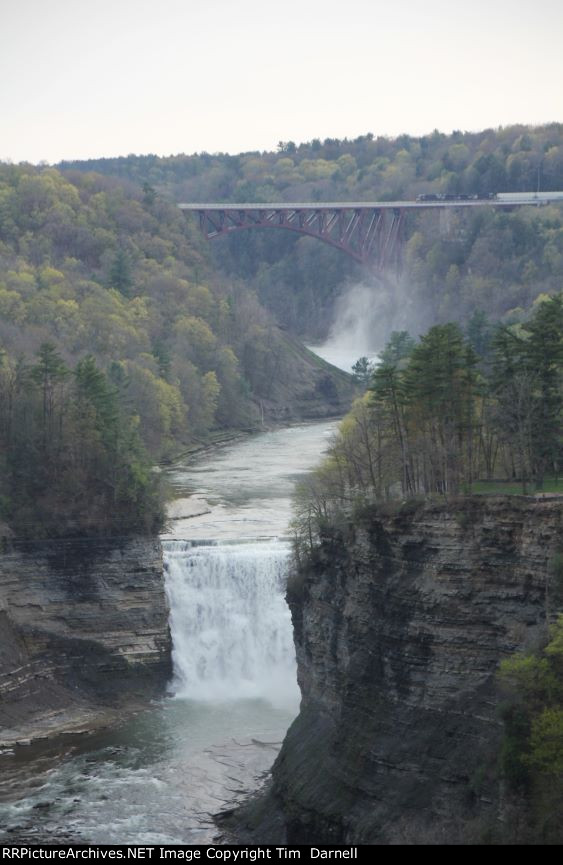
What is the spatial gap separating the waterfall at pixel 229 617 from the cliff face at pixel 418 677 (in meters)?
15.7

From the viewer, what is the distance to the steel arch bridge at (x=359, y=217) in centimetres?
15575

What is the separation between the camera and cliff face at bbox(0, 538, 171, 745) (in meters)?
64.3

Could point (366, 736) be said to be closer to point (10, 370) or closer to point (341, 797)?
point (341, 797)

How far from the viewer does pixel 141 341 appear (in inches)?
4555

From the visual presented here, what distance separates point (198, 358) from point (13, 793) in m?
72.5

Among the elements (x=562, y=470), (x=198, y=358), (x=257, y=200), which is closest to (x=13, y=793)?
(x=562, y=470)

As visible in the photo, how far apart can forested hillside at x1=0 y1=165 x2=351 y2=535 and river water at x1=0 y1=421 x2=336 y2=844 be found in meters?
4.08

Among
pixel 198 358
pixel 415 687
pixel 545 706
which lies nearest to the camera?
pixel 545 706

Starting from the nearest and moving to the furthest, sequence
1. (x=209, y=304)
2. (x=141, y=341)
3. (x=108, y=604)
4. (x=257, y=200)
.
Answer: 1. (x=108, y=604)
2. (x=141, y=341)
3. (x=209, y=304)
4. (x=257, y=200)

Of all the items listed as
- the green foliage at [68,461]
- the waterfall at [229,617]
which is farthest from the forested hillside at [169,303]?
the waterfall at [229,617]

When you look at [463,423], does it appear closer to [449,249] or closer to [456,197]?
[449,249]

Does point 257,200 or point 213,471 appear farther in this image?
point 257,200

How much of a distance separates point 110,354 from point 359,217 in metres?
57.5

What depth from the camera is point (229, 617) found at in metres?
71.9
